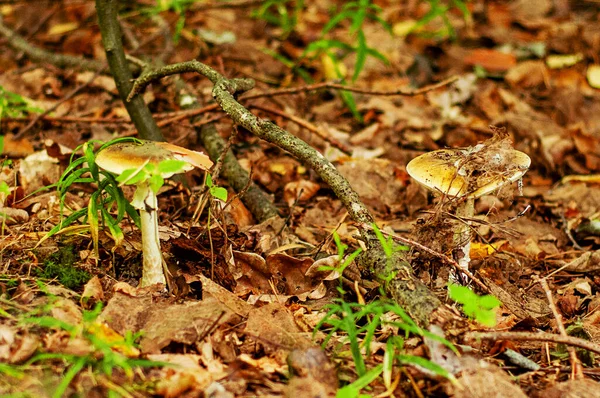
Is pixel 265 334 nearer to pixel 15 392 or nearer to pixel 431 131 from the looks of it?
pixel 15 392

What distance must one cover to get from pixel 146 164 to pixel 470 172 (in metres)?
1.42

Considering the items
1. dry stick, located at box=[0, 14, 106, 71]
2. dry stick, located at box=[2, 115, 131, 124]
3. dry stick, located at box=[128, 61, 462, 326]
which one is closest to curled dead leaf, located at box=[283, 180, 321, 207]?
dry stick, located at box=[128, 61, 462, 326]

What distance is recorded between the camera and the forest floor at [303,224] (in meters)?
2.26

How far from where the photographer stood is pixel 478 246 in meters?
3.48

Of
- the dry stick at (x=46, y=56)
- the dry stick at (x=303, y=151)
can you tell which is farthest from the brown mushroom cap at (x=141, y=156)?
the dry stick at (x=46, y=56)

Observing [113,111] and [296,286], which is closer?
[296,286]

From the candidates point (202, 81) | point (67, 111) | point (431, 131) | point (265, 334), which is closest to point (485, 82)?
point (431, 131)

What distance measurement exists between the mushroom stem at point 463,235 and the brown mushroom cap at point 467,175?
0.31ft

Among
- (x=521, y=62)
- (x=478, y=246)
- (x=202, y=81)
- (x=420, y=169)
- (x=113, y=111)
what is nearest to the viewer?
(x=420, y=169)

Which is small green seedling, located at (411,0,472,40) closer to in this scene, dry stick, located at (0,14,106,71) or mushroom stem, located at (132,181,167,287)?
dry stick, located at (0,14,106,71)

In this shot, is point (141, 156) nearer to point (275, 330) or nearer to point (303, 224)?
point (275, 330)

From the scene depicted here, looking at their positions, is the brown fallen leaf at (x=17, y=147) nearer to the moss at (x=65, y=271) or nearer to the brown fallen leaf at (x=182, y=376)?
the moss at (x=65, y=271)

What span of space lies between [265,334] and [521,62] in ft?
16.9

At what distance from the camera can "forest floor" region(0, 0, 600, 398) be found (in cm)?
226
